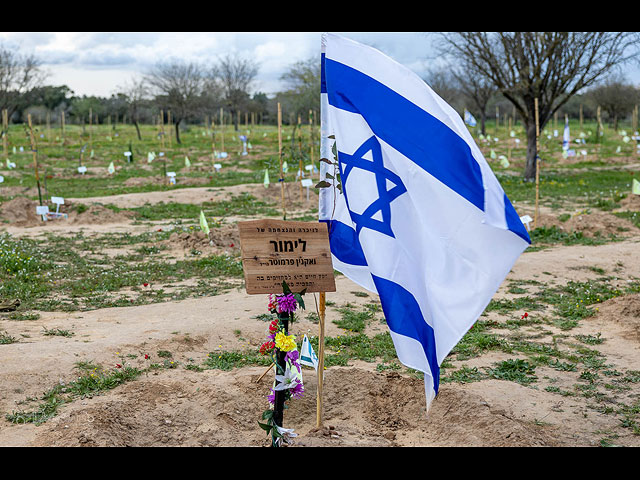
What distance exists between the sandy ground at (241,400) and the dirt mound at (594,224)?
527 centimetres

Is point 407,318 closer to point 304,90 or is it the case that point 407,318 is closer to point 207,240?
point 207,240

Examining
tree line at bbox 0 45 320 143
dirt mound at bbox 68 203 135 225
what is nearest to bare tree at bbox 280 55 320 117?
tree line at bbox 0 45 320 143

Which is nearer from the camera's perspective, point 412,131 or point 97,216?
point 412,131

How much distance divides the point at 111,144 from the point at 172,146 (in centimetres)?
372

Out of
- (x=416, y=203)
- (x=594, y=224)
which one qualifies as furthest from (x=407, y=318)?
(x=594, y=224)

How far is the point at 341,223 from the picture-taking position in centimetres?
407

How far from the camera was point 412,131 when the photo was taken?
3.47 metres

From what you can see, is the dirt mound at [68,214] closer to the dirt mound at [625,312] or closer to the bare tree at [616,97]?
the dirt mound at [625,312]

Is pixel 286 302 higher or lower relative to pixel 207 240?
higher

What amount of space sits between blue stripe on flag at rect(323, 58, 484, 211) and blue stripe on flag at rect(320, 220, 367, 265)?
2.44 feet

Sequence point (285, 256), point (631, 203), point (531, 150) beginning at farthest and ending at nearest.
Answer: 1. point (531, 150)
2. point (631, 203)
3. point (285, 256)

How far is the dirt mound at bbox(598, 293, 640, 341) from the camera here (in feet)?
21.1

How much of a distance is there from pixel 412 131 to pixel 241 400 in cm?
244

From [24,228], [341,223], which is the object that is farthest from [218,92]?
[341,223]
